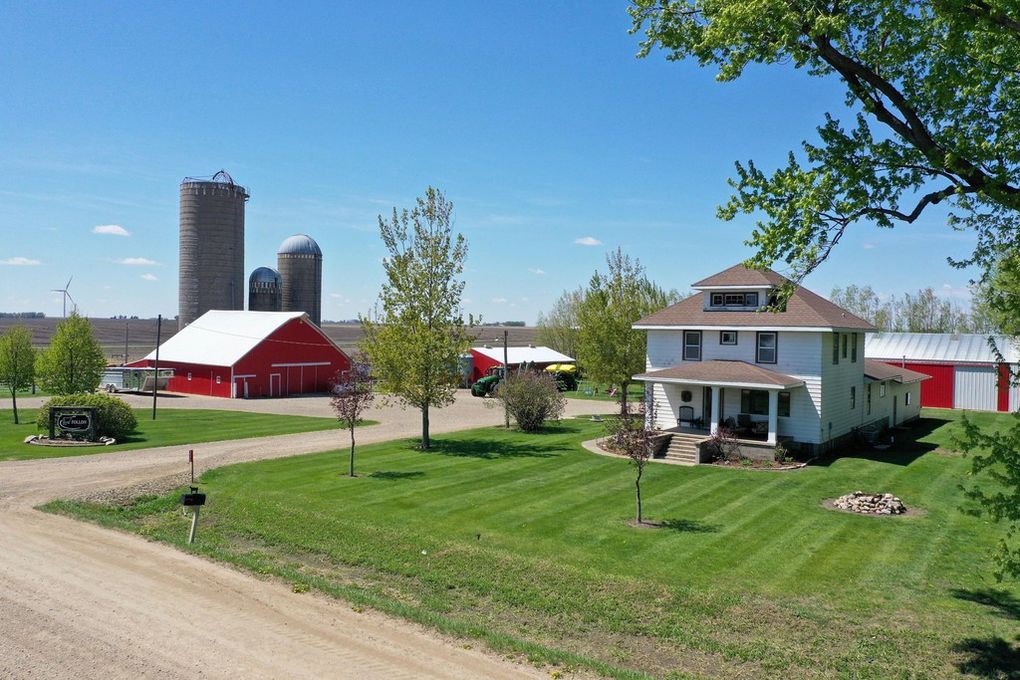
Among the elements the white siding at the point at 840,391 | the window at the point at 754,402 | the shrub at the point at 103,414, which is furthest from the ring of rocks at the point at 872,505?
the shrub at the point at 103,414

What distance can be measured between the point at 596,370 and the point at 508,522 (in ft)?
65.7

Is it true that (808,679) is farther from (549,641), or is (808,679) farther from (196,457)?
(196,457)

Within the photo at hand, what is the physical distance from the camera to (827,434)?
93.0 feet

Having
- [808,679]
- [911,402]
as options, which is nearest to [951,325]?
[911,402]

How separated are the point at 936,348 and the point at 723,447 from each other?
2861 cm

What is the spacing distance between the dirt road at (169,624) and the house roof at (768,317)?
22.0m

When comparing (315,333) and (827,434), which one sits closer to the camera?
(827,434)

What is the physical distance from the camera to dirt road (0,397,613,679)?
31.6ft

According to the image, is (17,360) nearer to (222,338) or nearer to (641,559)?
(222,338)

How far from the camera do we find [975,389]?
44625mm

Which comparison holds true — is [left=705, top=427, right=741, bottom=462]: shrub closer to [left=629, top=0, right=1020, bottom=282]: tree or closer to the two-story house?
the two-story house

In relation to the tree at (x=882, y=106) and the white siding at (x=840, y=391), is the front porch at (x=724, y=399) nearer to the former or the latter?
the white siding at (x=840, y=391)

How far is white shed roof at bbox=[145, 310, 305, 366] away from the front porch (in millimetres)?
32354

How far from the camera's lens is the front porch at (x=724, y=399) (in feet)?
89.7
